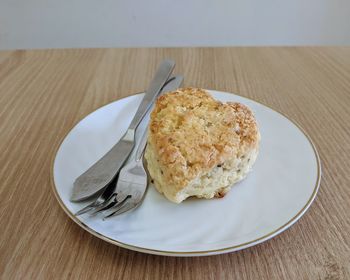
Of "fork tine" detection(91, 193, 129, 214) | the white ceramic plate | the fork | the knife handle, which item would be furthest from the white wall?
"fork tine" detection(91, 193, 129, 214)

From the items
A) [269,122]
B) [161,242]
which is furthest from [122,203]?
[269,122]

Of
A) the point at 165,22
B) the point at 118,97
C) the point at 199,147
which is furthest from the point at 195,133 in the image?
the point at 165,22

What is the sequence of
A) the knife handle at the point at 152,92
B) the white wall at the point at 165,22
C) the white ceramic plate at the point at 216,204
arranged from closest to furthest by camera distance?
1. the white ceramic plate at the point at 216,204
2. the knife handle at the point at 152,92
3. the white wall at the point at 165,22

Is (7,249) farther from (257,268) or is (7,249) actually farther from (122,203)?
(257,268)

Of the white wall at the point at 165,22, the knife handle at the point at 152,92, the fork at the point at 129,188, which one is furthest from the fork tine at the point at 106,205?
the white wall at the point at 165,22

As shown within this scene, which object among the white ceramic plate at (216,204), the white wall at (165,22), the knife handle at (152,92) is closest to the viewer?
the white ceramic plate at (216,204)

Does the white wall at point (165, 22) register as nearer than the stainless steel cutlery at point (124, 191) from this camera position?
No

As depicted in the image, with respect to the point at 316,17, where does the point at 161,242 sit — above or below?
above

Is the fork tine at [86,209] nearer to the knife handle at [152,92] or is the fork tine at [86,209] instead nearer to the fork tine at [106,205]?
the fork tine at [106,205]
